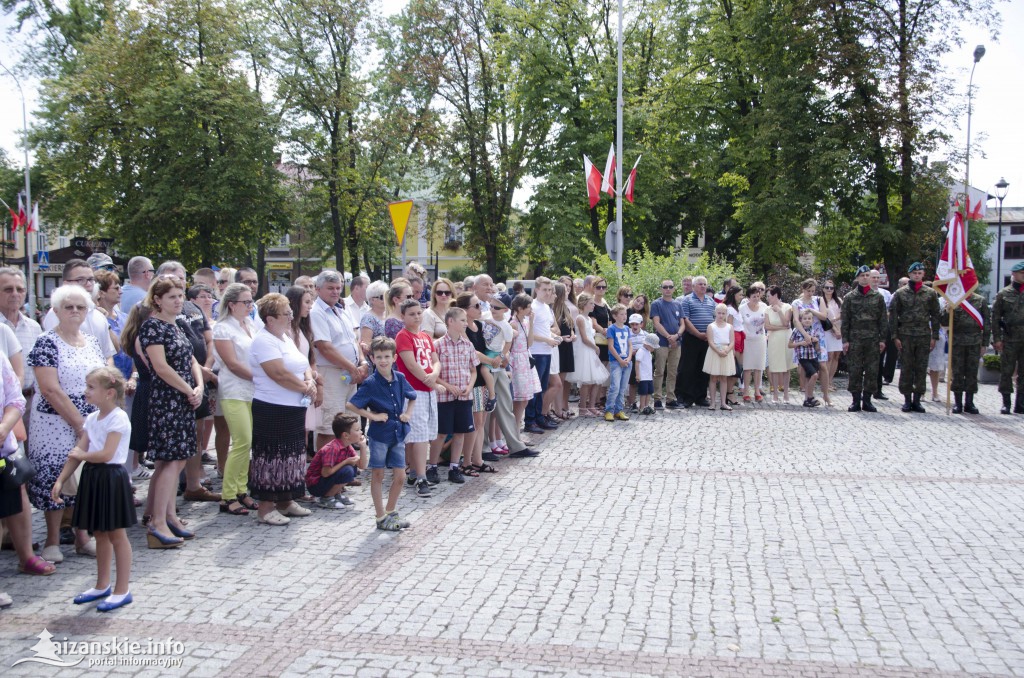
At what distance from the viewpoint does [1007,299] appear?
1338 centimetres

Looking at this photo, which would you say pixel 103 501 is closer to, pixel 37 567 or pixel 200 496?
pixel 37 567

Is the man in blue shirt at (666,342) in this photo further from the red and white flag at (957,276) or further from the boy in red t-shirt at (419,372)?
the boy in red t-shirt at (419,372)

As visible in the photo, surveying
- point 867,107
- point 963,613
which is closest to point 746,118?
point 867,107

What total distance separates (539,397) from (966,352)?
675 cm

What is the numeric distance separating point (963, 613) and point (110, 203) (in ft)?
92.8

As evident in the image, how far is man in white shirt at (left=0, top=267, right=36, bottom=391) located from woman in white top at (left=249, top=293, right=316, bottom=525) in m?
1.48

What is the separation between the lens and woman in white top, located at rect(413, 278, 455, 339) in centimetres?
895

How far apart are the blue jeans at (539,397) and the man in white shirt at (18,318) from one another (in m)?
6.39

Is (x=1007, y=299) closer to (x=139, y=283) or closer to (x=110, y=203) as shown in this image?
(x=139, y=283)

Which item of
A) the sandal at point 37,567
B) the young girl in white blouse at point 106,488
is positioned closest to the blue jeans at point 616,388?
the sandal at point 37,567

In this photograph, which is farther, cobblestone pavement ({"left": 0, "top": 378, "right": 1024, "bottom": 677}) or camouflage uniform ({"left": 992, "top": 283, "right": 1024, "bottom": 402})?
camouflage uniform ({"left": 992, "top": 283, "right": 1024, "bottom": 402})

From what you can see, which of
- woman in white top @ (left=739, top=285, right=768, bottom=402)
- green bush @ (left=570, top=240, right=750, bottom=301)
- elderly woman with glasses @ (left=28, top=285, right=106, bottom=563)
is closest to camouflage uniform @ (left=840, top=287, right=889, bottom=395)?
woman in white top @ (left=739, top=285, right=768, bottom=402)

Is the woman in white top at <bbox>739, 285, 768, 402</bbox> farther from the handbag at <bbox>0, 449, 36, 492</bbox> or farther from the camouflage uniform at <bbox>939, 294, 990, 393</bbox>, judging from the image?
the handbag at <bbox>0, 449, 36, 492</bbox>

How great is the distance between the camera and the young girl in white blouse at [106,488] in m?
4.95
